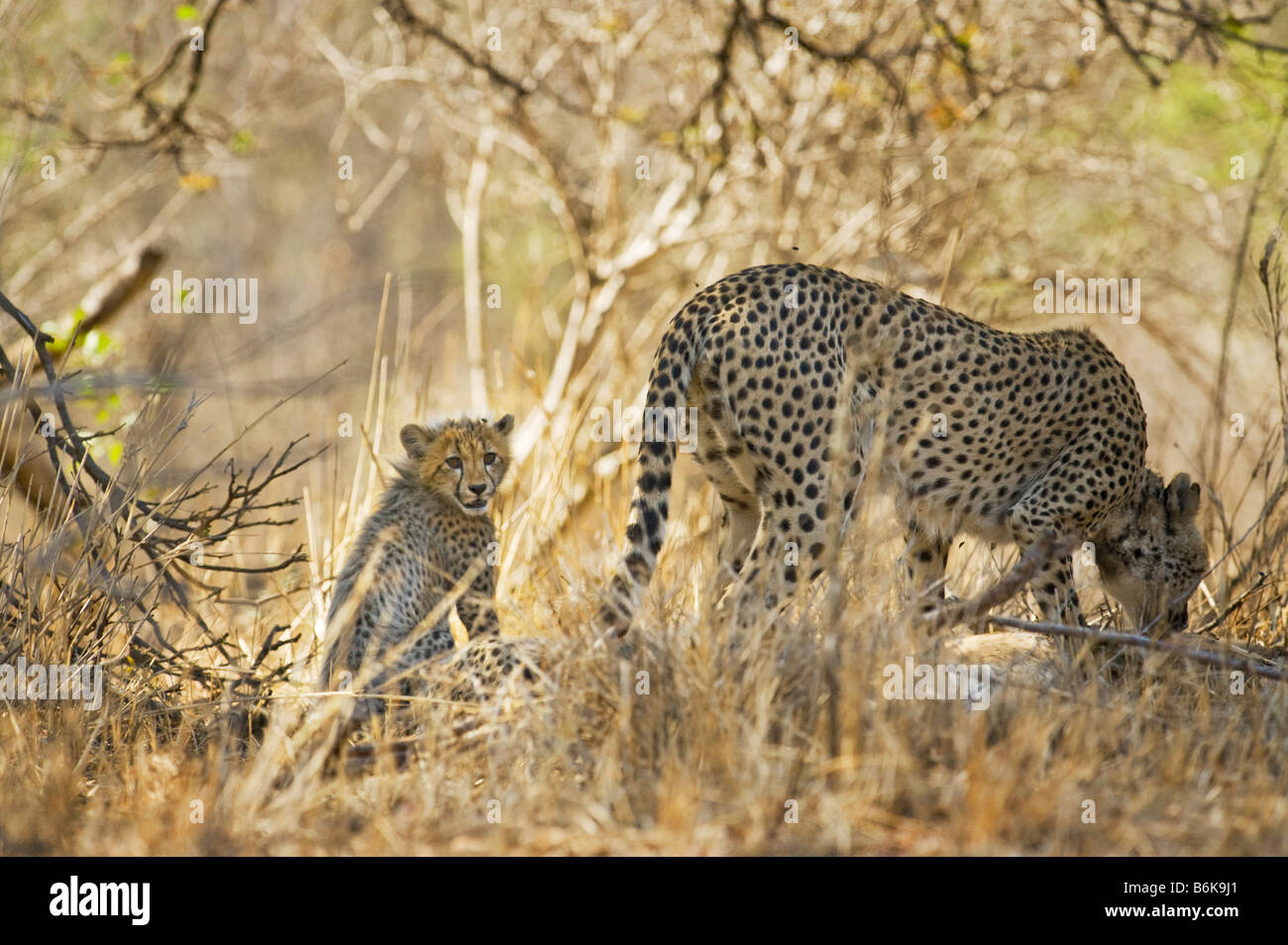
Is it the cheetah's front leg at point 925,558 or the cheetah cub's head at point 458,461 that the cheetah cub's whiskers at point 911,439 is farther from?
the cheetah cub's head at point 458,461

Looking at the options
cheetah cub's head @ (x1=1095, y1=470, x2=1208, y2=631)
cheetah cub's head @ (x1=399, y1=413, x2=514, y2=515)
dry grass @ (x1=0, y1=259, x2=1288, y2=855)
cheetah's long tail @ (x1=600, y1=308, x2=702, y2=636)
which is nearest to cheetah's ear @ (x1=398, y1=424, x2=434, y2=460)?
cheetah cub's head @ (x1=399, y1=413, x2=514, y2=515)

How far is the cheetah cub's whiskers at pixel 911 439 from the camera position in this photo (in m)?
4.63

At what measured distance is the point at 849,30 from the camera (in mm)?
7785

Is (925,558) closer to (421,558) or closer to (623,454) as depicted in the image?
(623,454)

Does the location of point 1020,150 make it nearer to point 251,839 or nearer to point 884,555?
point 884,555

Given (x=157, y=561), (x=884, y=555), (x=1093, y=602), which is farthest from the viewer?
(x=1093, y=602)

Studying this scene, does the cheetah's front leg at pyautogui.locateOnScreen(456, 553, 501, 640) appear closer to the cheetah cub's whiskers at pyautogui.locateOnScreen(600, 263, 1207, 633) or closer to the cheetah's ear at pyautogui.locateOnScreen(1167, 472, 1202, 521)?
the cheetah cub's whiskers at pyautogui.locateOnScreen(600, 263, 1207, 633)

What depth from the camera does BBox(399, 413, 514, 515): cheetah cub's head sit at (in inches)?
191

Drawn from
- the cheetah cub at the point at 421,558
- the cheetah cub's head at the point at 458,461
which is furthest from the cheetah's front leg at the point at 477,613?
the cheetah cub's head at the point at 458,461

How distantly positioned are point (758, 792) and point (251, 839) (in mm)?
1237

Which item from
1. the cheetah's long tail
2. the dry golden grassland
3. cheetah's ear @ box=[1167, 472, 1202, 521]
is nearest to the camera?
the dry golden grassland

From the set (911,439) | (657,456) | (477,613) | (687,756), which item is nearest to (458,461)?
(477,613)

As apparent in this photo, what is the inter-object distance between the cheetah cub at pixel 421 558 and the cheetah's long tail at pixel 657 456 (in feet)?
1.65

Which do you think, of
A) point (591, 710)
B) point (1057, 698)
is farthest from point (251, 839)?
point (1057, 698)
